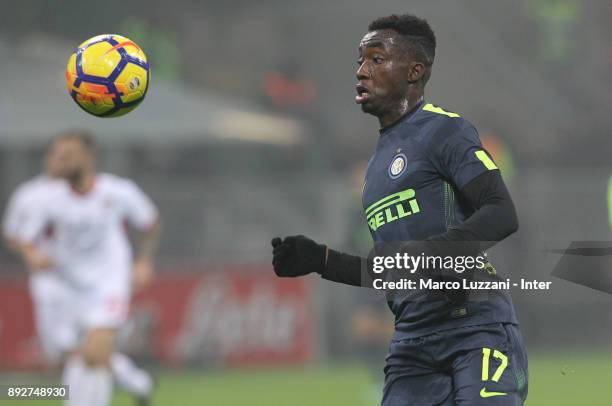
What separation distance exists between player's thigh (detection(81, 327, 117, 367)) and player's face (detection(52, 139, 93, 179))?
1328mm

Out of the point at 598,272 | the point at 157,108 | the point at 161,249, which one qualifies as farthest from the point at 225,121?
the point at 598,272

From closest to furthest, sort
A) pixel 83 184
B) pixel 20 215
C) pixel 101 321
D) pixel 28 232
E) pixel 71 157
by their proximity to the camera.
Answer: pixel 101 321, pixel 71 157, pixel 83 184, pixel 28 232, pixel 20 215

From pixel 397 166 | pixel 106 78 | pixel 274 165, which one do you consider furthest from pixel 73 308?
pixel 274 165

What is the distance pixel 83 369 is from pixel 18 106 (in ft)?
29.6

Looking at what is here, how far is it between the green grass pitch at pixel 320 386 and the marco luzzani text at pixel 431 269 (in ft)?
17.7

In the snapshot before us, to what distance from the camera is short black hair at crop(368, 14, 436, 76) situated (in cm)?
527

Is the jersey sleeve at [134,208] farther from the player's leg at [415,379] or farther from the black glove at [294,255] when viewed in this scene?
the black glove at [294,255]

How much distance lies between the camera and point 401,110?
17.4 ft

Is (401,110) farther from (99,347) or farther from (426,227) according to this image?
(99,347)

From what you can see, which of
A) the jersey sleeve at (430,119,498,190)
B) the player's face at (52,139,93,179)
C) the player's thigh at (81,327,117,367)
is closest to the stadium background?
the player's thigh at (81,327,117,367)

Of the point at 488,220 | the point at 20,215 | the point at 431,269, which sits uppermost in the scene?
the point at 20,215

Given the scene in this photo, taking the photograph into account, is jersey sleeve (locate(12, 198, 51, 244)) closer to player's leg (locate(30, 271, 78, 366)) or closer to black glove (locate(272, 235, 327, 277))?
player's leg (locate(30, 271, 78, 366))

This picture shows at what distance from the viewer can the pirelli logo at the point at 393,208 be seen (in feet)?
16.5

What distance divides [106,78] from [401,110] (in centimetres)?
158
